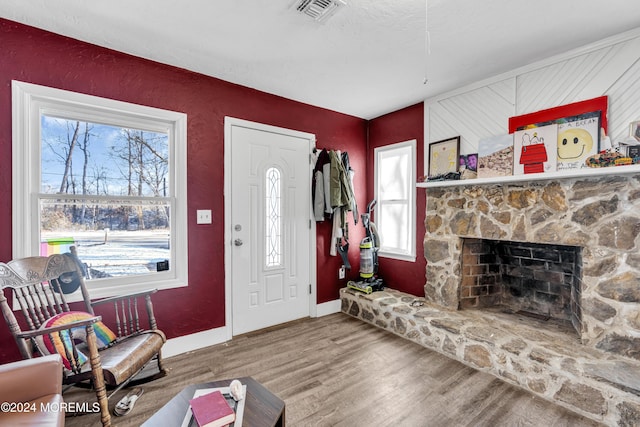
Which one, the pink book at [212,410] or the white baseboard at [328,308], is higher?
the pink book at [212,410]

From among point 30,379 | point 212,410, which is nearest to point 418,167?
point 212,410

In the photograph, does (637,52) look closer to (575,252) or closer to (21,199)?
(575,252)

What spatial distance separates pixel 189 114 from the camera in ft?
8.82

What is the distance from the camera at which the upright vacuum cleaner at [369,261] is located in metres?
3.66

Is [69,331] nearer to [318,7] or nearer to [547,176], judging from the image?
[318,7]

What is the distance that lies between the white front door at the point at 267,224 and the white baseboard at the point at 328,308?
0.50 ft

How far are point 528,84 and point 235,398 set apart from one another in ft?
10.4

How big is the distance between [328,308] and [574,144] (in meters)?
2.86

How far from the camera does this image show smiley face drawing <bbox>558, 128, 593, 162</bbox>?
224 centimetres

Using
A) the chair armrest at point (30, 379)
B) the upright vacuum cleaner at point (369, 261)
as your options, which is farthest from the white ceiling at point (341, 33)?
the chair armrest at point (30, 379)

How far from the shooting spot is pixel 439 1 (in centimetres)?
179

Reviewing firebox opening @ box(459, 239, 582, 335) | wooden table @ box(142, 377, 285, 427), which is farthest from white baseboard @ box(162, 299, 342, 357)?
firebox opening @ box(459, 239, 582, 335)

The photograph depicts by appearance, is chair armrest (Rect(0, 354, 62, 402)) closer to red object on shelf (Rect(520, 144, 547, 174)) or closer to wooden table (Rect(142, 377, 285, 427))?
wooden table (Rect(142, 377, 285, 427))

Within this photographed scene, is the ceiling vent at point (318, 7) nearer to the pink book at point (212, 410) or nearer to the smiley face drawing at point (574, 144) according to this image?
the smiley face drawing at point (574, 144)
